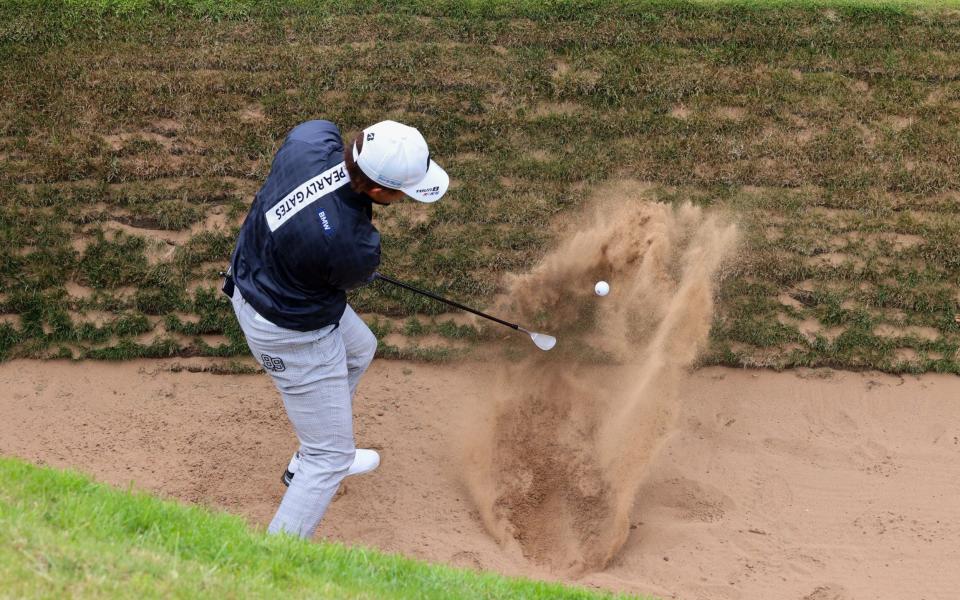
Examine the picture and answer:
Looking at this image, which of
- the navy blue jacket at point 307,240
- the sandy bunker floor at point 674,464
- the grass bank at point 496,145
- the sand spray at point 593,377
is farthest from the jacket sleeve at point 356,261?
the grass bank at point 496,145

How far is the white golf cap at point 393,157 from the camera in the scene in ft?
17.1

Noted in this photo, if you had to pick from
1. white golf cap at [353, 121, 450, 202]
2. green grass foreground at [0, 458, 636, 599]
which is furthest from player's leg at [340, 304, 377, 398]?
green grass foreground at [0, 458, 636, 599]

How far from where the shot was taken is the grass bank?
26.7ft

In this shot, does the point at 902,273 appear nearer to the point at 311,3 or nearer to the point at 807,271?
the point at 807,271

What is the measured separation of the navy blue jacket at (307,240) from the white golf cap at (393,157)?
0.70ft

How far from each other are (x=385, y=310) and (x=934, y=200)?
499 cm

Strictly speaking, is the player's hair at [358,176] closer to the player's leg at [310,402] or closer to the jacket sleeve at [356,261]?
the jacket sleeve at [356,261]

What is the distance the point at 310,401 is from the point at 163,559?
1677mm

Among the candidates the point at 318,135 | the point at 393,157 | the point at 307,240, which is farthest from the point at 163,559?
the point at 318,135

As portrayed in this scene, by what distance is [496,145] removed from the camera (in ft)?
29.3

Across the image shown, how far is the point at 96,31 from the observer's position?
9336 millimetres

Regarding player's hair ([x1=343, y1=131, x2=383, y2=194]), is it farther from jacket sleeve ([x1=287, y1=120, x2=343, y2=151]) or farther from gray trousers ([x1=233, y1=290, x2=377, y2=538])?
gray trousers ([x1=233, y1=290, x2=377, y2=538])

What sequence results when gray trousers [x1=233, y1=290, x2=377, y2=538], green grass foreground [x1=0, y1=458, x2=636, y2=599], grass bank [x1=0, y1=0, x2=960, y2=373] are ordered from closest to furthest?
1. green grass foreground [x1=0, y1=458, x2=636, y2=599]
2. gray trousers [x1=233, y1=290, x2=377, y2=538]
3. grass bank [x1=0, y1=0, x2=960, y2=373]

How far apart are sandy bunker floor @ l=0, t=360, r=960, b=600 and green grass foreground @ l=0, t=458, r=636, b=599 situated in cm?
135
